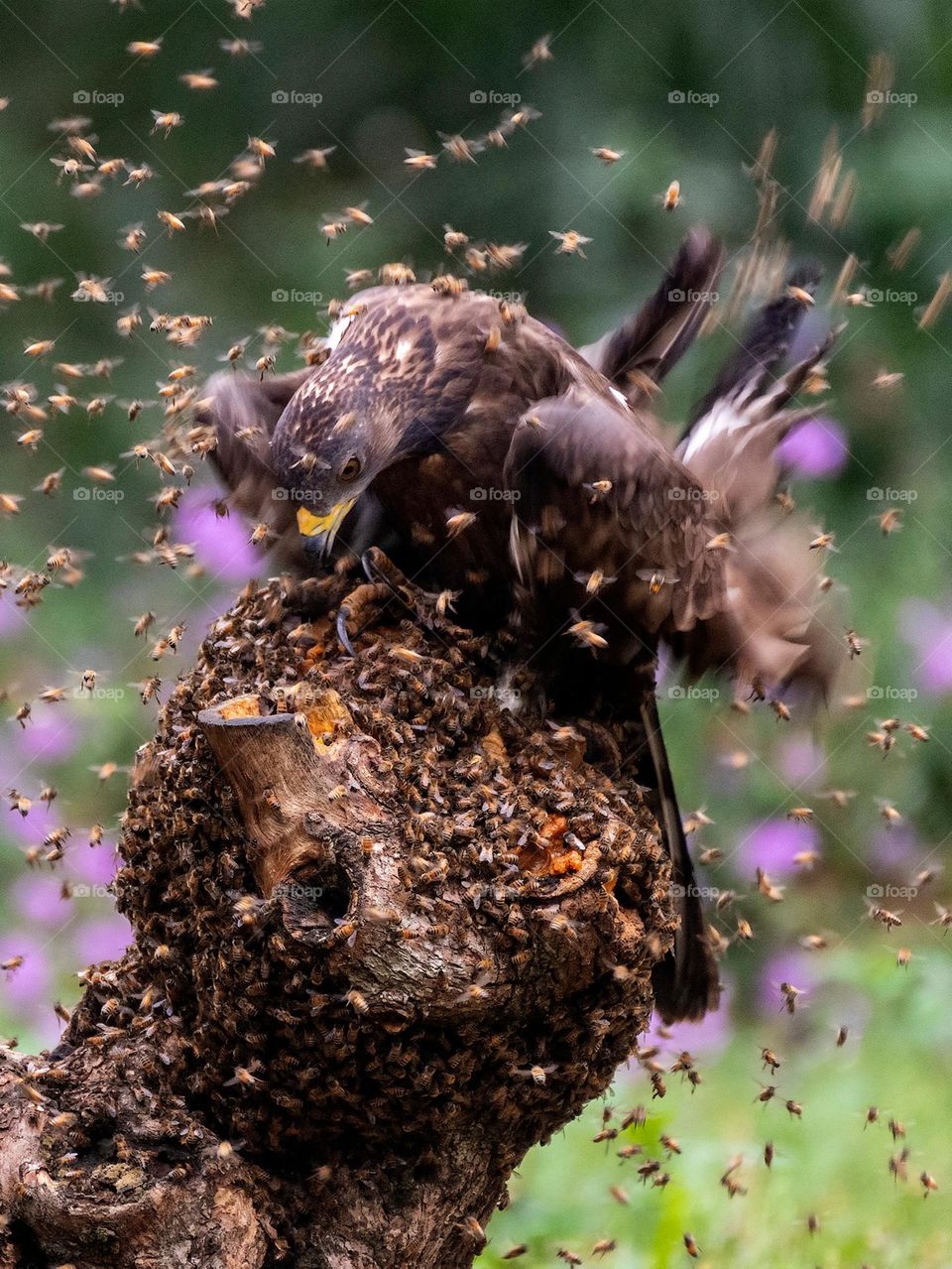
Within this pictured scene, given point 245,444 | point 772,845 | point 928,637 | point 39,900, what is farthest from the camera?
point 928,637

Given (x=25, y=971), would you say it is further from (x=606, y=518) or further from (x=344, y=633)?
(x=606, y=518)

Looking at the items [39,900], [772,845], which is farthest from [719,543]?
[39,900]

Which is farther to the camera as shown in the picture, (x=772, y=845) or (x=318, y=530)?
(x=772, y=845)

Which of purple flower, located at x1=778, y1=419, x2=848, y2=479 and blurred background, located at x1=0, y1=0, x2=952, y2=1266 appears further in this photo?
purple flower, located at x1=778, y1=419, x2=848, y2=479

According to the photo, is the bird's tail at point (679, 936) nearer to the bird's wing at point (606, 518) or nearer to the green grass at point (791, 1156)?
the bird's wing at point (606, 518)

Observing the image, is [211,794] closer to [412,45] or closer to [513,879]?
[513,879]

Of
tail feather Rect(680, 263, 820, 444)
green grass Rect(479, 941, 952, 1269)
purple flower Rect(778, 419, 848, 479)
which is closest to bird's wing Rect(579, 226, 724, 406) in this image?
tail feather Rect(680, 263, 820, 444)

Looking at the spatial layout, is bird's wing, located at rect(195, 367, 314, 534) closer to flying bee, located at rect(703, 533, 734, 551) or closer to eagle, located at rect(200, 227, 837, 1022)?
eagle, located at rect(200, 227, 837, 1022)
